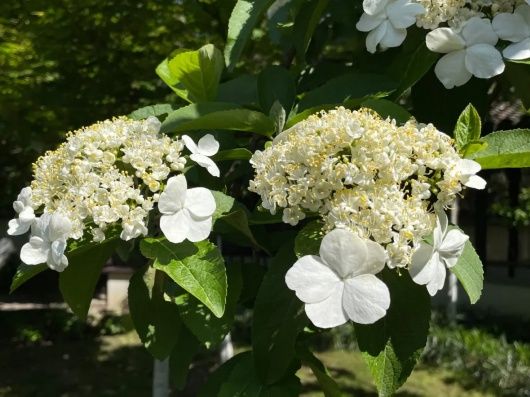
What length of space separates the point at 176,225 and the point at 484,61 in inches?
22.4

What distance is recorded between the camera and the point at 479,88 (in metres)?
1.35

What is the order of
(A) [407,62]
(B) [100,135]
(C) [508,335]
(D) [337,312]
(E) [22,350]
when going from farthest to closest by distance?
(E) [22,350] < (C) [508,335] < (A) [407,62] < (B) [100,135] < (D) [337,312]

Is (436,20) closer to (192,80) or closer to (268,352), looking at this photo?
(192,80)

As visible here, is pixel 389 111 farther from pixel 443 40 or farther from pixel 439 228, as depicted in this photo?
pixel 439 228

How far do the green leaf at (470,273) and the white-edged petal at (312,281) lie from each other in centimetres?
26

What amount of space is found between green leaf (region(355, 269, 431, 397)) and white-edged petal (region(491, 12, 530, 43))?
1.45ft

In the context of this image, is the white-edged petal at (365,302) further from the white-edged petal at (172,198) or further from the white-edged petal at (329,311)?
the white-edged petal at (172,198)

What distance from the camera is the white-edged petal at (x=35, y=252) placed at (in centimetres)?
101

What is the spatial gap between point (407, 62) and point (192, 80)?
0.43 meters

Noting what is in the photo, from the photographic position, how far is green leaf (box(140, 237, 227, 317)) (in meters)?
0.95

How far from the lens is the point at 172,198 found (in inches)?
39.3

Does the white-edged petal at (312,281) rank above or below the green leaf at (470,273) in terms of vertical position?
above

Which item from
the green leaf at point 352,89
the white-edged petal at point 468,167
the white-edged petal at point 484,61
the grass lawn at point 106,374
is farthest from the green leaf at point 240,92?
the grass lawn at point 106,374

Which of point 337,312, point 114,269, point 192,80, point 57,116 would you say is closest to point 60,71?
point 57,116
